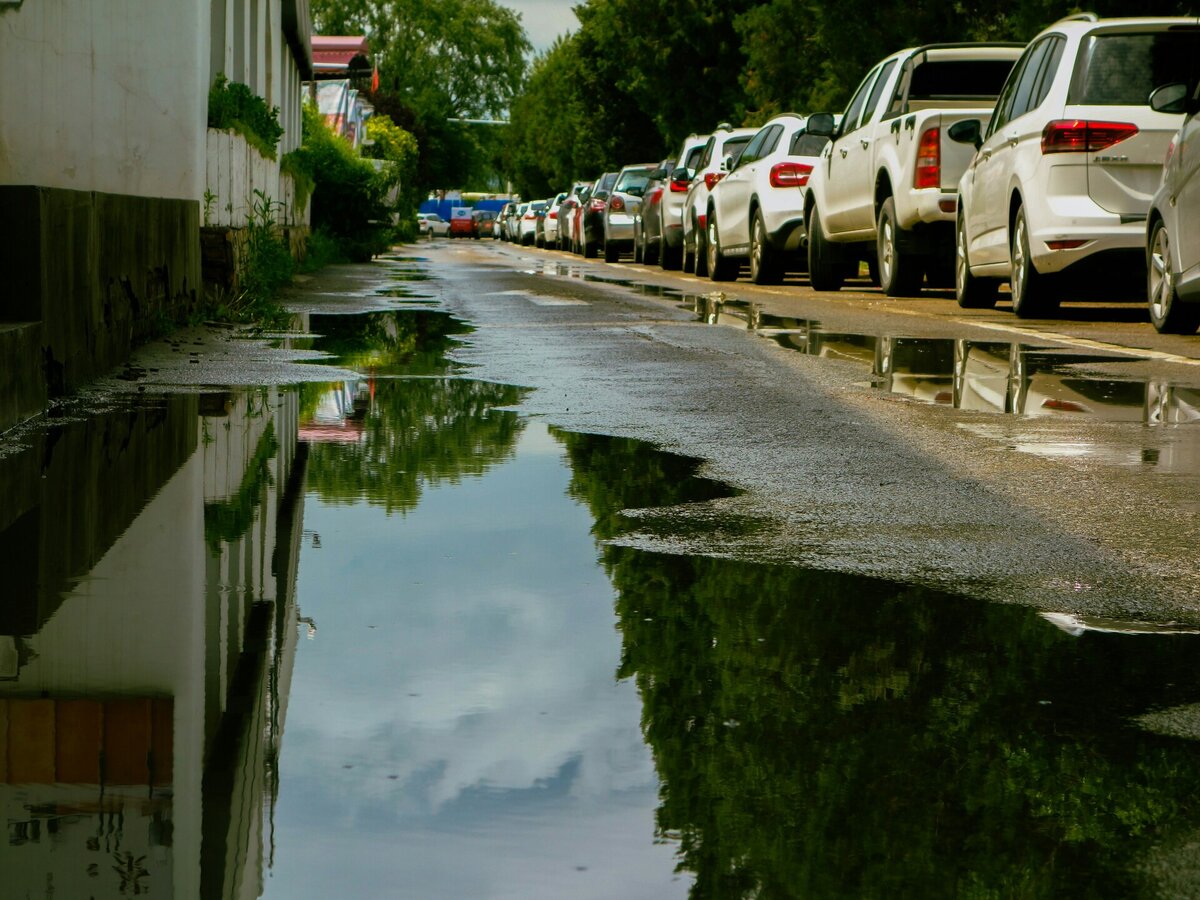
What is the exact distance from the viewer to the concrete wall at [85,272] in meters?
7.52

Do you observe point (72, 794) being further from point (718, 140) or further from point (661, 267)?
point (661, 267)

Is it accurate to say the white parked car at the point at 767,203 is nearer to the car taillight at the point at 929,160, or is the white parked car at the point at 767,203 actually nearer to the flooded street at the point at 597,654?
the car taillight at the point at 929,160

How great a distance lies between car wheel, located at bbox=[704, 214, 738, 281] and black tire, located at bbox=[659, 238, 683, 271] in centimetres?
532

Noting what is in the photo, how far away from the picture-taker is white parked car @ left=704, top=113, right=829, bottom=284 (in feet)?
68.1

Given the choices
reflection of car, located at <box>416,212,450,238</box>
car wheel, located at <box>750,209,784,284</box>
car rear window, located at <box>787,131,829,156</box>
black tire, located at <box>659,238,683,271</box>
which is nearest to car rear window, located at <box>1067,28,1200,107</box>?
car wheel, located at <box>750,209,784,284</box>

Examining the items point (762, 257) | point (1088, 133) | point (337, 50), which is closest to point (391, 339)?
point (1088, 133)

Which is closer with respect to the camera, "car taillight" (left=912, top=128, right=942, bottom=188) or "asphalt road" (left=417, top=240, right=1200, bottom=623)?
"asphalt road" (left=417, top=240, right=1200, bottom=623)

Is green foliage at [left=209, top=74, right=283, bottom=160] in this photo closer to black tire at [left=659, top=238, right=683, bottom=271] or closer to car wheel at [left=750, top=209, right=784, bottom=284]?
car wheel at [left=750, top=209, right=784, bottom=284]

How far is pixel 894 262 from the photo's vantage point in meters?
17.1

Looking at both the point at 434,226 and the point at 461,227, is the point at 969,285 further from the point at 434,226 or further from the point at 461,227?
the point at 434,226

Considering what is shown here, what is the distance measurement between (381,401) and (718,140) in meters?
18.3

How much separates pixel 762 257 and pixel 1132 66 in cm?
887

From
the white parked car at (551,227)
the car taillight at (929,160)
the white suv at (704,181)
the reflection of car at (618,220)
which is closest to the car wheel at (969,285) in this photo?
the car taillight at (929,160)

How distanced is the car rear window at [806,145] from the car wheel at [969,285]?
231 inches
